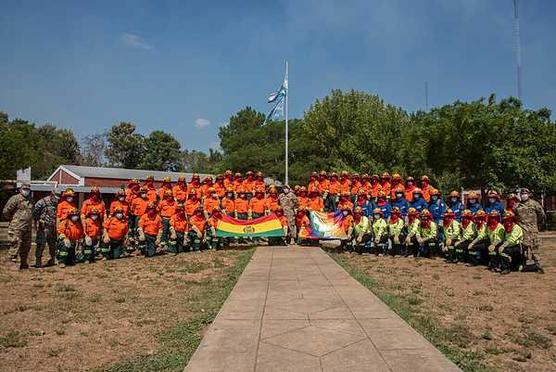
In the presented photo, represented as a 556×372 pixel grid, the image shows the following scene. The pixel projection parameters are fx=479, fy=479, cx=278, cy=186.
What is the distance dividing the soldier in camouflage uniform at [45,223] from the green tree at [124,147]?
190 feet

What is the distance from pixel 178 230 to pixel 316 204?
477 centimetres

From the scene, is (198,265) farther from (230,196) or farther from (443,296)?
(443,296)

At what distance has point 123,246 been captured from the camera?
13.9 m

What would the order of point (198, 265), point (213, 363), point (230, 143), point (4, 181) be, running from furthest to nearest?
point (230, 143)
point (4, 181)
point (198, 265)
point (213, 363)

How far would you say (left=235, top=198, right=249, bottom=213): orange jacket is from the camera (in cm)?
1562

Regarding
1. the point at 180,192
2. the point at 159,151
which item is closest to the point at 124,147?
the point at 159,151

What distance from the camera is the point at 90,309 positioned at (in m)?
7.45

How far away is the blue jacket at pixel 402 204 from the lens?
14.6 metres

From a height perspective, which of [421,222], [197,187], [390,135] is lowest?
[421,222]

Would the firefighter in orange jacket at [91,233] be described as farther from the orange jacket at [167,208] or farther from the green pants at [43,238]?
the orange jacket at [167,208]

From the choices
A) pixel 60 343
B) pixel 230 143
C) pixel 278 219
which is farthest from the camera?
pixel 230 143

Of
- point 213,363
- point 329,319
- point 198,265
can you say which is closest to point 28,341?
point 213,363

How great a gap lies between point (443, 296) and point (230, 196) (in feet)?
28.6

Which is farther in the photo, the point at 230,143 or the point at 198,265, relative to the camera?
the point at 230,143
